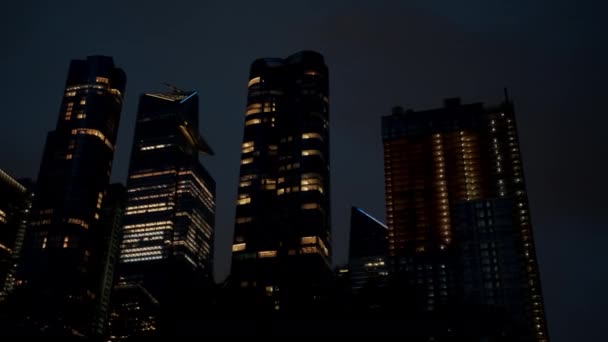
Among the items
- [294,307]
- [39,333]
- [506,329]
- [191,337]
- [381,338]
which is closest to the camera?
[381,338]

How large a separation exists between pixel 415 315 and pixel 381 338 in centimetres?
993

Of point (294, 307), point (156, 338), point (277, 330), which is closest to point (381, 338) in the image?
point (277, 330)

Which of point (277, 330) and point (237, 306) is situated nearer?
point (277, 330)

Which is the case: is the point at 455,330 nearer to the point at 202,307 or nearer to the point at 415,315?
the point at 415,315

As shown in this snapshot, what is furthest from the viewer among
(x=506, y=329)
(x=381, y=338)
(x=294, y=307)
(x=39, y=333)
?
(x=506, y=329)

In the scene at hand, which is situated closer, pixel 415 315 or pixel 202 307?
pixel 415 315

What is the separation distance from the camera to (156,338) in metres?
149

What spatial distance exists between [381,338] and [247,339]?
2844 centimetres

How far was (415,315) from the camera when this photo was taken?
140500mm

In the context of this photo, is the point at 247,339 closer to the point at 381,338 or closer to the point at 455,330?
the point at 381,338

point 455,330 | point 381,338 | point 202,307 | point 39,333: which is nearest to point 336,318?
point 381,338

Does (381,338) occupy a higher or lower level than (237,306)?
lower

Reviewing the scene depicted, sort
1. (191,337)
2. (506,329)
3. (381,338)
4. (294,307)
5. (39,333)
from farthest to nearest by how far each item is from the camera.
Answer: (506,329) < (294,307) < (39,333) < (191,337) < (381,338)

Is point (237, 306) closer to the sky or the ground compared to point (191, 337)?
closer to the sky
